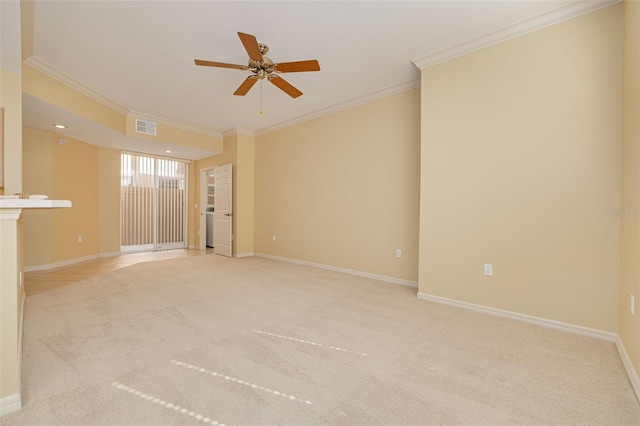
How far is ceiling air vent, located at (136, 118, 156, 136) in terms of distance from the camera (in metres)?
5.44

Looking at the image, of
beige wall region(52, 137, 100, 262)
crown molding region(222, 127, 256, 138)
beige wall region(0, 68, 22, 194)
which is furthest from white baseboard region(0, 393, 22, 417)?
crown molding region(222, 127, 256, 138)

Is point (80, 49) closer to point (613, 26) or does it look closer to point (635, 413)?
point (613, 26)

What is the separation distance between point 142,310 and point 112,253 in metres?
4.51

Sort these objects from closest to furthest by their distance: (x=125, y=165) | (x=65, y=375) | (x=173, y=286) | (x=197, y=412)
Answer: (x=197, y=412)
(x=65, y=375)
(x=173, y=286)
(x=125, y=165)

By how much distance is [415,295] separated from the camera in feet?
11.9

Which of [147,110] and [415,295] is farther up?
[147,110]

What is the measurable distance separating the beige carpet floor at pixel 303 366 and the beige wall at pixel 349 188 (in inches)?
50.0

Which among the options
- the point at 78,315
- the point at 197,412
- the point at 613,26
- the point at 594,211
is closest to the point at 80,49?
the point at 78,315

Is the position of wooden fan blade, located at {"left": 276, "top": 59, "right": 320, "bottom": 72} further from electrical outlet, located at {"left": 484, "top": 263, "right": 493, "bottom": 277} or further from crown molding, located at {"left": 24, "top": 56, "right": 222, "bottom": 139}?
crown molding, located at {"left": 24, "top": 56, "right": 222, "bottom": 139}

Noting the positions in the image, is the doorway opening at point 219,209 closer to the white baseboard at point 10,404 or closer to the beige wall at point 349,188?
the beige wall at point 349,188

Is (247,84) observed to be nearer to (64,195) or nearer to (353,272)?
(353,272)

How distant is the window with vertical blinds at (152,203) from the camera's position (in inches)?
288

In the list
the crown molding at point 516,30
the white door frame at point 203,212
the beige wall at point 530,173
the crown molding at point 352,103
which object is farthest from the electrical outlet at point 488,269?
the white door frame at point 203,212

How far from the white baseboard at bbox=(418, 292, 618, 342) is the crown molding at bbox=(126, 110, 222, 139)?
5803mm
